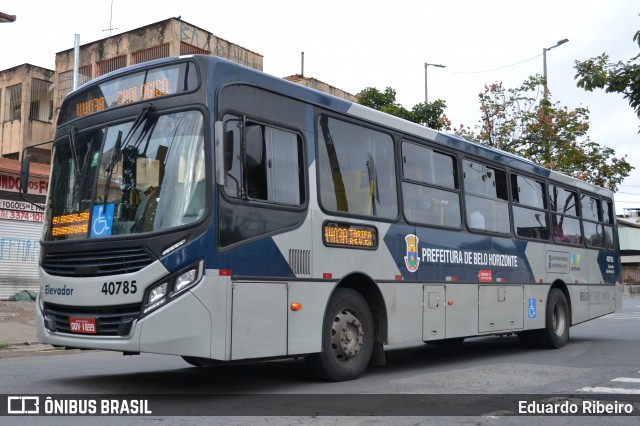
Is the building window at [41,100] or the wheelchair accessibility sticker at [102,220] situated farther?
the building window at [41,100]

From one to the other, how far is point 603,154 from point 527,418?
83.8ft

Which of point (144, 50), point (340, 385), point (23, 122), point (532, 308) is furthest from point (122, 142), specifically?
point (23, 122)

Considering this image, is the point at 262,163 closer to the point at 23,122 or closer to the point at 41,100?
the point at 23,122

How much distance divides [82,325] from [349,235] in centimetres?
322

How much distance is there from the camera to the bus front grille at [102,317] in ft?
22.3

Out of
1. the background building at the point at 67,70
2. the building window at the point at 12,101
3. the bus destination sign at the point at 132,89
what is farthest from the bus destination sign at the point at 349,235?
the building window at the point at 12,101

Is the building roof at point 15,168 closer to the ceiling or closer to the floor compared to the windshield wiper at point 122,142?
closer to the ceiling

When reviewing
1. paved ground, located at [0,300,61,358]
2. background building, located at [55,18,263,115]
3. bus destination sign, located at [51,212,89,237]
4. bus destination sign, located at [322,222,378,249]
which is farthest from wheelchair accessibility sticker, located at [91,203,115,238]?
background building, located at [55,18,263,115]

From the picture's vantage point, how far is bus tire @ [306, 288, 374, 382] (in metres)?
8.18

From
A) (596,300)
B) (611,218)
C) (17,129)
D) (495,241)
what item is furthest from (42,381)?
(17,129)

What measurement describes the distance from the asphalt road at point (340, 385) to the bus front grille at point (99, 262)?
4.11 feet

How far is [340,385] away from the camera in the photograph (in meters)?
8.20

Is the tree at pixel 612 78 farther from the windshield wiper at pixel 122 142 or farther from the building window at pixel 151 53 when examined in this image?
the building window at pixel 151 53

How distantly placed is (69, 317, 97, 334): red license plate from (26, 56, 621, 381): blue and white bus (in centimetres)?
3
